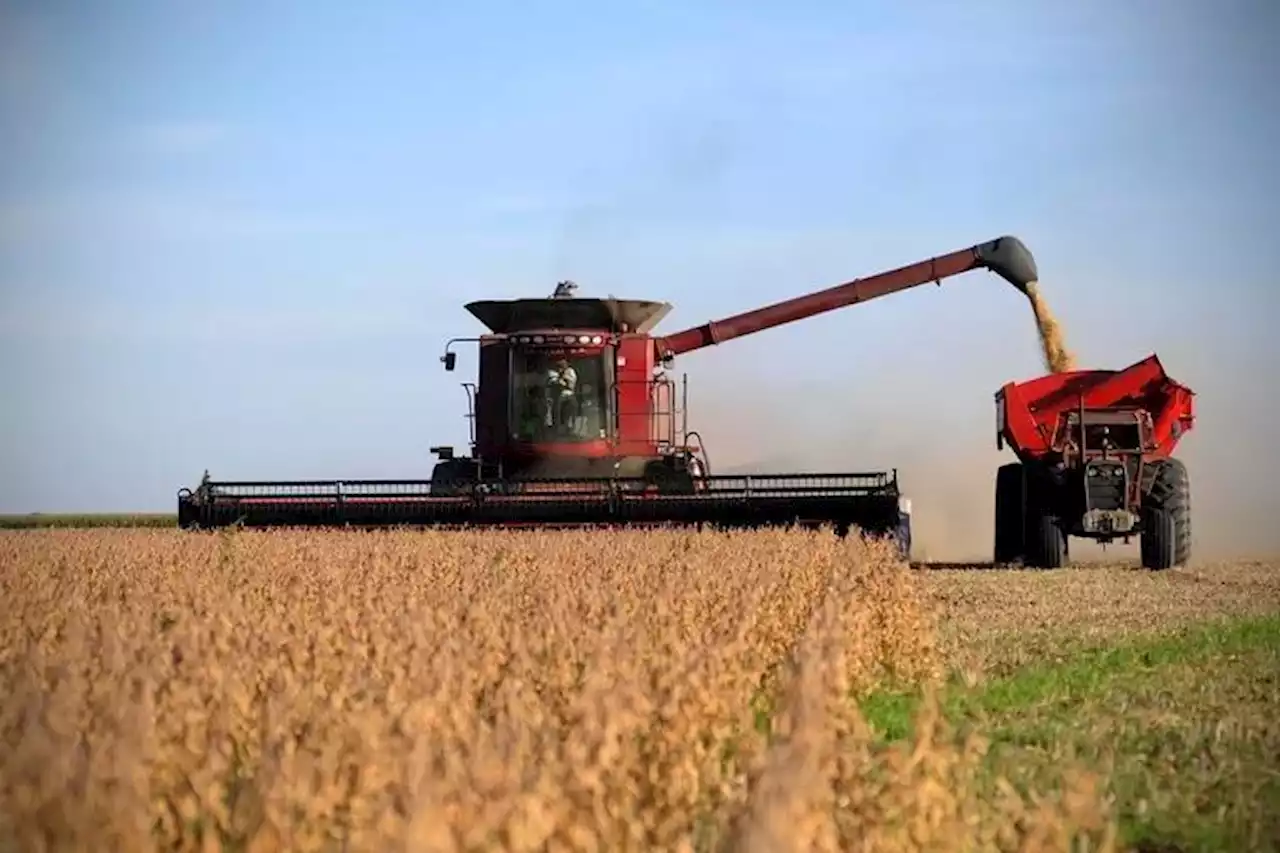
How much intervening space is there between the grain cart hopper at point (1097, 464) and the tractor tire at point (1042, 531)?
11mm

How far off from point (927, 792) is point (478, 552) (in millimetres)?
10247

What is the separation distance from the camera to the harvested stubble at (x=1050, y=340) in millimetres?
24089

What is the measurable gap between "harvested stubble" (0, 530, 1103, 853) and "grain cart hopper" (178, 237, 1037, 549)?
9491 millimetres

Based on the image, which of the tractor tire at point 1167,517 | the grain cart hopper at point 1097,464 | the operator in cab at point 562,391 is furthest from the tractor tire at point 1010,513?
the operator in cab at point 562,391

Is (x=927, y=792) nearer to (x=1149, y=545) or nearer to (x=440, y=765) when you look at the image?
(x=440, y=765)

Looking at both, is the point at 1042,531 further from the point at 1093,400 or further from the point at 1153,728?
the point at 1153,728

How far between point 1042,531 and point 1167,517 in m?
1.34

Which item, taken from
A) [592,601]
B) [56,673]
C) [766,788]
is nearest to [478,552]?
[592,601]

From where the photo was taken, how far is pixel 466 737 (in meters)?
4.70

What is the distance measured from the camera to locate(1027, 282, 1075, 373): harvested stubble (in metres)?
24.1

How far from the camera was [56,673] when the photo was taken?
18.1 feet

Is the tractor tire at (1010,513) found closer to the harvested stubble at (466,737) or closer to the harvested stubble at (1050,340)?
the harvested stubble at (1050,340)

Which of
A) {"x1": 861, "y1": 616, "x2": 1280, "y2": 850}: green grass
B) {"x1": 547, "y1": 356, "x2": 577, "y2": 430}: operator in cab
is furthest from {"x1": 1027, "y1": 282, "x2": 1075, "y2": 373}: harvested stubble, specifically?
{"x1": 861, "y1": 616, "x2": 1280, "y2": 850}: green grass

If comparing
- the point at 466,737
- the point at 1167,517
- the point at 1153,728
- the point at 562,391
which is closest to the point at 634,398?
the point at 562,391
